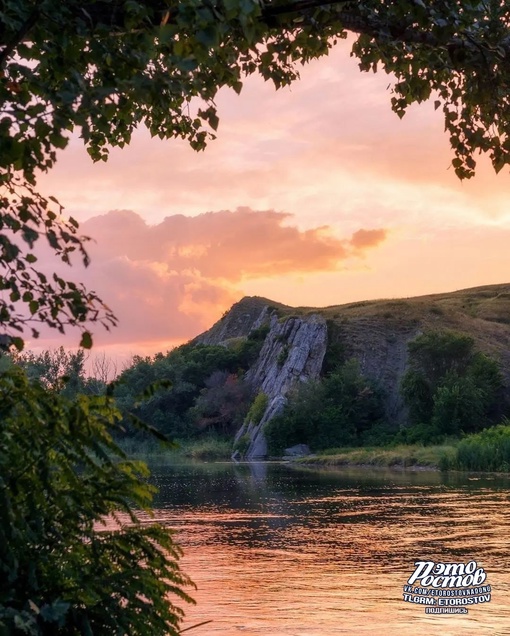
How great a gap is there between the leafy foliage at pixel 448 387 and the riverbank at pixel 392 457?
330 centimetres

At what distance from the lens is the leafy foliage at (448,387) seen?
52094mm

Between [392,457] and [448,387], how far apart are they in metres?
10.6

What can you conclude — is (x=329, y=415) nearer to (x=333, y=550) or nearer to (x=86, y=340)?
(x=333, y=550)

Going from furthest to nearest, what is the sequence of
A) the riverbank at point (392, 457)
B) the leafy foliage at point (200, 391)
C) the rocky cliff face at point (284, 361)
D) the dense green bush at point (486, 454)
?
the leafy foliage at point (200, 391) → the rocky cliff face at point (284, 361) → the riverbank at point (392, 457) → the dense green bush at point (486, 454)

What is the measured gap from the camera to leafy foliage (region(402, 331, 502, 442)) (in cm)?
5209

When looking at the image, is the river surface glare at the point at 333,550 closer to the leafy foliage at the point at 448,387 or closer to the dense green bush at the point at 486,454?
the dense green bush at the point at 486,454

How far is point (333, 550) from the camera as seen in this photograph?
16469 mm

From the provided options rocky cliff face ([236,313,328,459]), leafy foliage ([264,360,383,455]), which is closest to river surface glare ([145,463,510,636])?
leafy foliage ([264,360,383,455])

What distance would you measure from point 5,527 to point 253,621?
6.61m

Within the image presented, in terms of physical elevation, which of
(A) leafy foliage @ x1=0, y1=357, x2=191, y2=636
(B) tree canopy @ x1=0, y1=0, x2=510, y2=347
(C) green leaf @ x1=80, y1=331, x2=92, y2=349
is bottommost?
(A) leafy foliage @ x1=0, y1=357, x2=191, y2=636

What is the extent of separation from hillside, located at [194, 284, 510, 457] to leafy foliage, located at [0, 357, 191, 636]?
189ft

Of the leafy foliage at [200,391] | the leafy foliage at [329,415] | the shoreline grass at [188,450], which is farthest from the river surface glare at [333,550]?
the leafy foliage at [200,391]

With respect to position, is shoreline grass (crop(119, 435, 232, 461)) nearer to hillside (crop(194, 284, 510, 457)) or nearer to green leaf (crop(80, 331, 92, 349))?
→ hillside (crop(194, 284, 510, 457))

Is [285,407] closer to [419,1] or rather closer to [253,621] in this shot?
[253,621]
